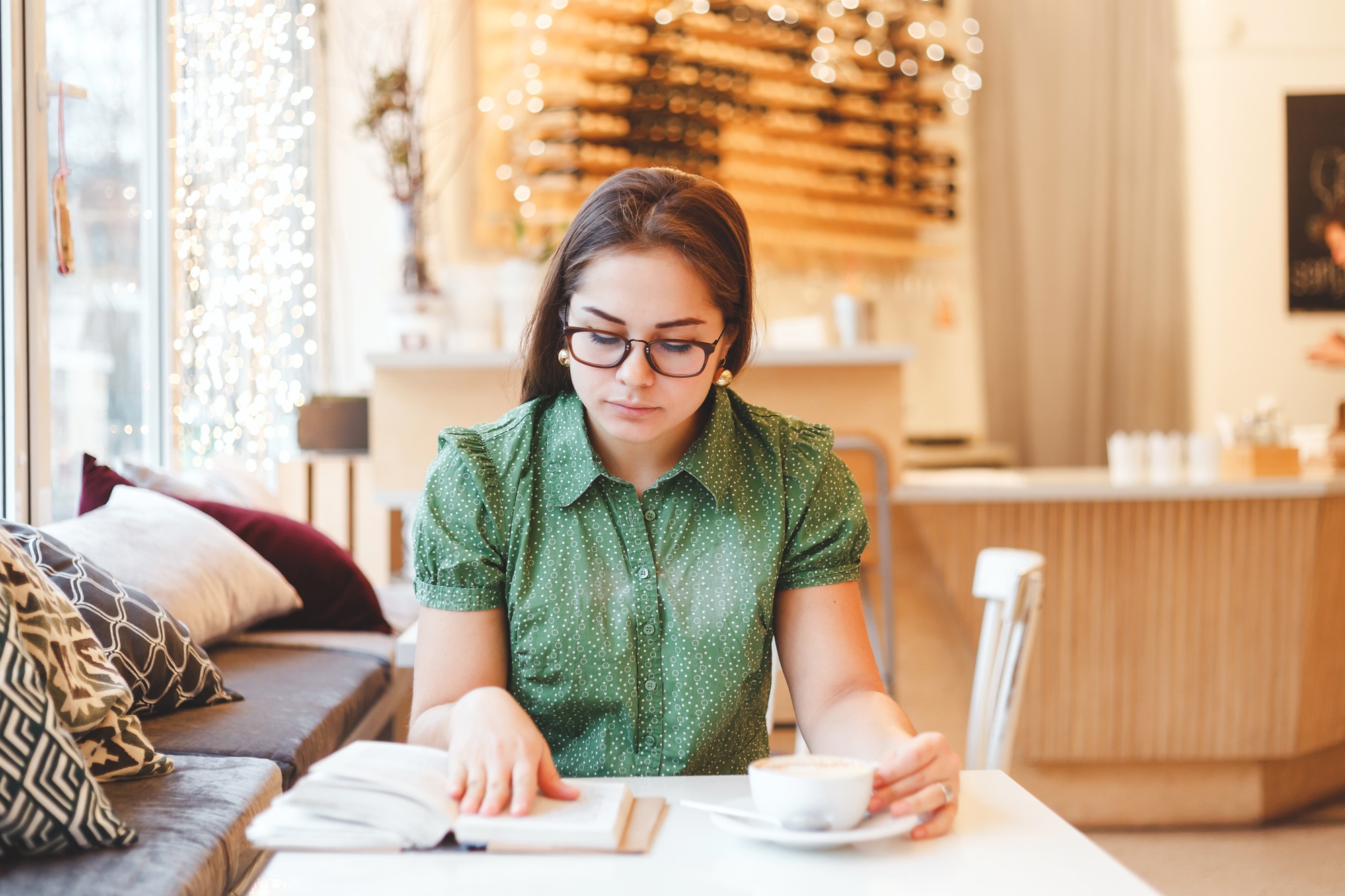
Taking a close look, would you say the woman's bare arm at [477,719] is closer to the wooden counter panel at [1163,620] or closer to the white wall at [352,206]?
the wooden counter panel at [1163,620]

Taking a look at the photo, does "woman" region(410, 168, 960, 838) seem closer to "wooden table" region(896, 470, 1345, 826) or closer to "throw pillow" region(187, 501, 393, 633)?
"throw pillow" region(187, 501, 393, 633)

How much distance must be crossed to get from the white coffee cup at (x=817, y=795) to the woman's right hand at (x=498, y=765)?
0.59ft

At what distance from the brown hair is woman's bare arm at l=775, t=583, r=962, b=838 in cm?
32

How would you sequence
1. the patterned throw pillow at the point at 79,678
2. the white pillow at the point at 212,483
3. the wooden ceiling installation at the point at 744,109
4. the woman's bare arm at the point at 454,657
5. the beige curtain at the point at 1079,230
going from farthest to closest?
the beige curtain at the point at 1079,230, the wooden ceiling installation at the point at 744,109, the white pillow at the point at 212,483, the patterned throw pillow at the point at 79,678, the woman's bare arm at the point at 454,657

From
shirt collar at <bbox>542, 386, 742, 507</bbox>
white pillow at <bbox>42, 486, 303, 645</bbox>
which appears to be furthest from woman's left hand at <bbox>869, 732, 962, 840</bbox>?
white pillow at <bbox>42, 486, 303, 645</bbox>

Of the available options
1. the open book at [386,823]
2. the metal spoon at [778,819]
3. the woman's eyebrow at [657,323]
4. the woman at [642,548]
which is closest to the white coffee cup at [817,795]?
the metal spoon at [778,819]

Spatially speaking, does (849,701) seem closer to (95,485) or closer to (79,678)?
(79,678)

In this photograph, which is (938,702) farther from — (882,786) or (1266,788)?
(882,786)

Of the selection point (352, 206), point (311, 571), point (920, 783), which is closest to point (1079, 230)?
point (352, 206)

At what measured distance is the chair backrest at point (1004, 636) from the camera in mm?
1646

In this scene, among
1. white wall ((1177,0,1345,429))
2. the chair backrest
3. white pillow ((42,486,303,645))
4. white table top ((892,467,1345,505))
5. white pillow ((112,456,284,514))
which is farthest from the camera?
white wall ((1177,0,1345,429))

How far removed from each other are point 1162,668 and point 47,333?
2912 millimetres

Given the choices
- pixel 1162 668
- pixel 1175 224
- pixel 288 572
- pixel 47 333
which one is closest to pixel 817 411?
pixel 1162 668

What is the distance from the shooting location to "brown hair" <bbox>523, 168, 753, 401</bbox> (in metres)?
1.33
